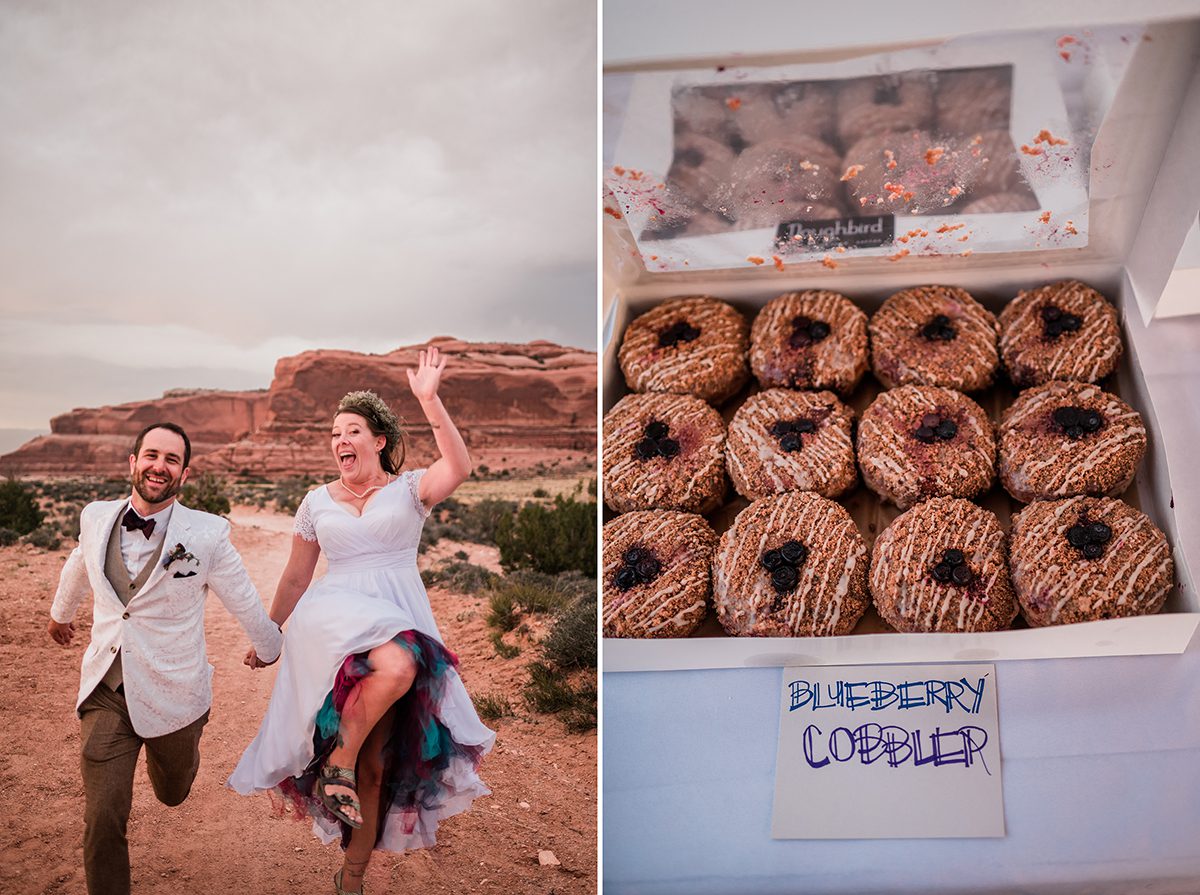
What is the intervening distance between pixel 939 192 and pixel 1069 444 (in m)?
0.61

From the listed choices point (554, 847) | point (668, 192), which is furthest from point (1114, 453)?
point (554, 847)

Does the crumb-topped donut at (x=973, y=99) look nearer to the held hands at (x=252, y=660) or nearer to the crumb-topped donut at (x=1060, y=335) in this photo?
the crumb-topped donut at (x=1060, y=335)

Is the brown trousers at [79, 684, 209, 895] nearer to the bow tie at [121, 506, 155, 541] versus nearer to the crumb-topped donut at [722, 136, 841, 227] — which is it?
the bow tie at [121, 506, 155, 541]

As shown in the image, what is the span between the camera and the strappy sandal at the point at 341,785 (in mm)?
1565

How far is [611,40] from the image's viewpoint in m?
1.65

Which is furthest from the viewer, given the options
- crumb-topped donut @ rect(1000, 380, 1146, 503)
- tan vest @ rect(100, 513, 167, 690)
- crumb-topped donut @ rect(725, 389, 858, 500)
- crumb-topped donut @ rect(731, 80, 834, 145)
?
crumb-topped donut @ rect(725, 389, 858, 500)

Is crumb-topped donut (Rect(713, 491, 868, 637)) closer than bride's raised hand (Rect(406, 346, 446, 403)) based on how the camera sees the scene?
No

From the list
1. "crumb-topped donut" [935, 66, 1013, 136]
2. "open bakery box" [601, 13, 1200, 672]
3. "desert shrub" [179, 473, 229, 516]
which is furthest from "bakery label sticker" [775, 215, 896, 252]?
"desert shrub" [179, 473, 229, 516]

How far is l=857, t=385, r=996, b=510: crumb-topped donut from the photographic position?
197cm

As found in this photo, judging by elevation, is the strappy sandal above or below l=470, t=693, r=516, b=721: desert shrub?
below

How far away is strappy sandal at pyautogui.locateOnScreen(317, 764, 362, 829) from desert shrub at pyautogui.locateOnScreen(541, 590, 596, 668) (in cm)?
40

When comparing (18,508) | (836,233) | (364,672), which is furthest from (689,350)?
(18,508)

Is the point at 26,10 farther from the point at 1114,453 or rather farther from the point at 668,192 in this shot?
the point at 1114,453

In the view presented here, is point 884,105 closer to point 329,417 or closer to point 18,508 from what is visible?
point 329,417
